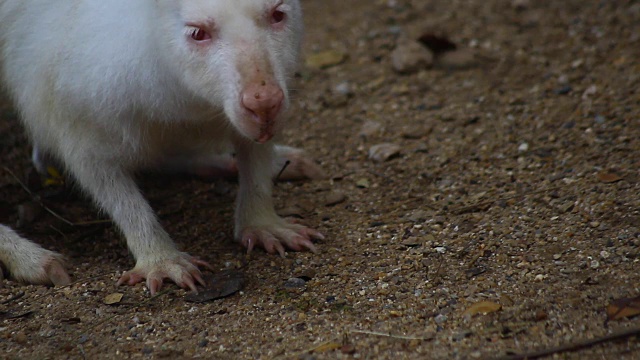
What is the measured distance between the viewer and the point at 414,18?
6453 mm

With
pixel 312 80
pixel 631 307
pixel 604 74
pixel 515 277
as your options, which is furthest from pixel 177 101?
pixel 604 74

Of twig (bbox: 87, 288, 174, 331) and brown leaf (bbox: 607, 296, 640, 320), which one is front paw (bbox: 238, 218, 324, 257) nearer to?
twig (bbox: 87, 288, 174, 331)

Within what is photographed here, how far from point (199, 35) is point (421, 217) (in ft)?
4.82

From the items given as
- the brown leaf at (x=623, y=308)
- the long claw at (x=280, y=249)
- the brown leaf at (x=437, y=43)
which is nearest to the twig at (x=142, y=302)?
the long claw at (x=280, y=249)

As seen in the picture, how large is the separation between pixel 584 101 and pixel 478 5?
1809 mm

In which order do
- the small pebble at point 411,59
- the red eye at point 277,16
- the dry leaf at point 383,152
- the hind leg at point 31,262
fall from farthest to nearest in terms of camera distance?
the small pebble at point 411,59
the dry leaf at point 383,152
the hind leg at point 31,262
the red eye at point 277,16

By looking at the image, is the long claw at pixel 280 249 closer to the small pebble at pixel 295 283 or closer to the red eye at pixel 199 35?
the small pebble at pixel 295 283

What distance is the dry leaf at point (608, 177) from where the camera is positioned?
157 inches

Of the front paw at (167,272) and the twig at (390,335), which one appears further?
the front paw at (167,272)

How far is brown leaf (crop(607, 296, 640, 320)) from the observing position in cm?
298

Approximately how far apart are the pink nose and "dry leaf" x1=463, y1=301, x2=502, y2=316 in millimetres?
1045

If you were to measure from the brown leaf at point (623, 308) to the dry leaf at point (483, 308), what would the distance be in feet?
1.31

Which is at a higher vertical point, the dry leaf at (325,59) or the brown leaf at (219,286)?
the brown leaf at (219,286)

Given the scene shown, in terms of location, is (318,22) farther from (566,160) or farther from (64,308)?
(64,308)
